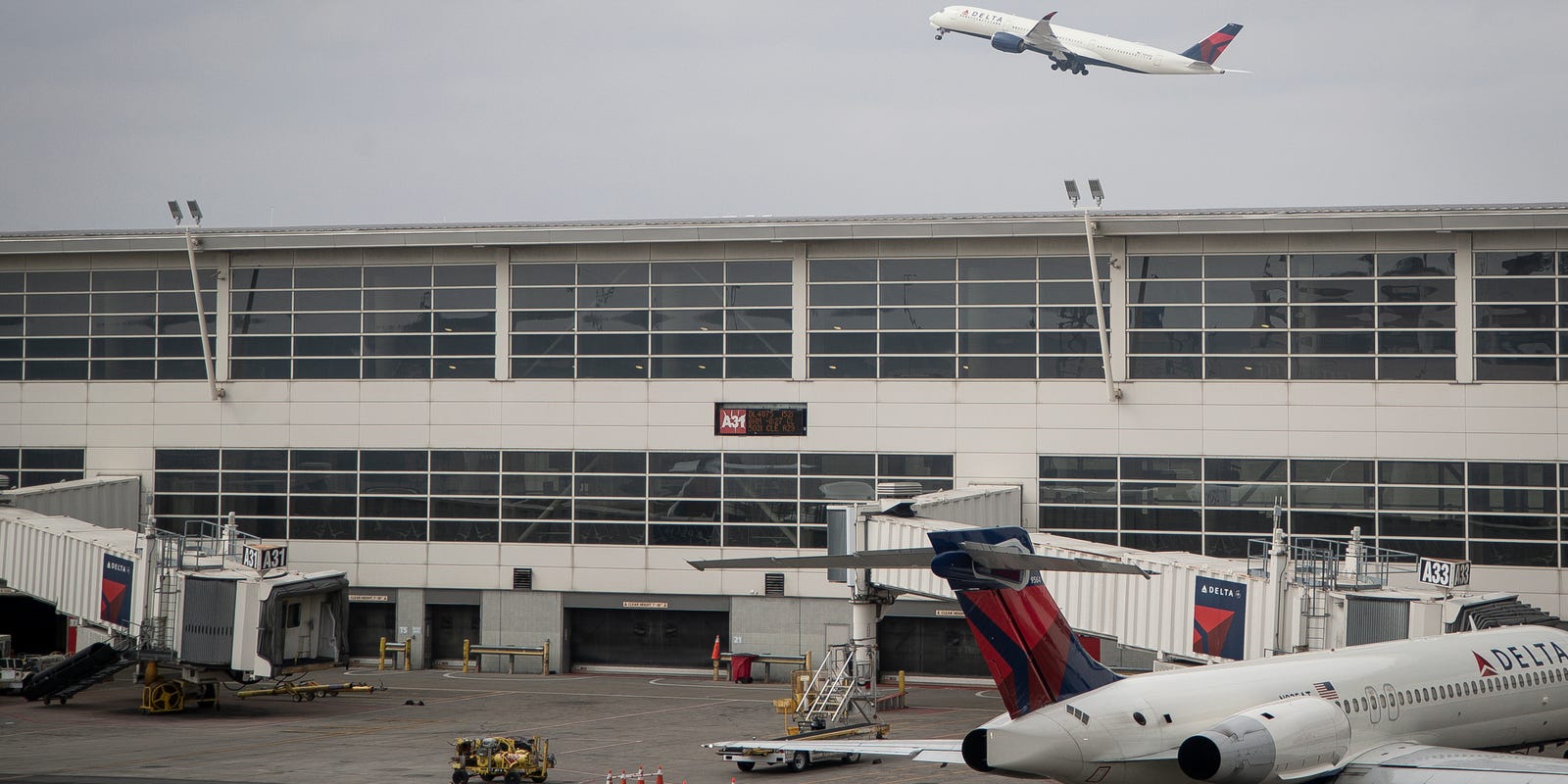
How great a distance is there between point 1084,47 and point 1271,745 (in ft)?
248

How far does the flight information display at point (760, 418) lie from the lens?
5825cm

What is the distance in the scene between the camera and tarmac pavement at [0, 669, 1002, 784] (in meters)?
36.8

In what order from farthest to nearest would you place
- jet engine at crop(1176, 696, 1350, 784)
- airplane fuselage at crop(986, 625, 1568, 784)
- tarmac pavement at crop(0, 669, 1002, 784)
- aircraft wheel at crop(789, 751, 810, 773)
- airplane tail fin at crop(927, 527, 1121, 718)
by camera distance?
aircraft wheel at crop(789, 751, 810, 773)
tarmac pavement at crop(0, 669, 1002, 784)
airplane tail fin at crop(927, 527, 1121, 718)
airplane fuselage at crop(986, 625, 1568, 784)
jet engine at crop(1176, 696, 1350, 784)

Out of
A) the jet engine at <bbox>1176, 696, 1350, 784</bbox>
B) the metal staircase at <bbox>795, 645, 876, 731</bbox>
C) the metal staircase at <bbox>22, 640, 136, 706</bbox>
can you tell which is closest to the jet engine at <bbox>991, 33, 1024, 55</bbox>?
the metal staircase at <bbox>795, 645, 876, 731</bbox>

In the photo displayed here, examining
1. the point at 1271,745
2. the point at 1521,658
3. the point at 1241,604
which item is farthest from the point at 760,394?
the point at 1271,745

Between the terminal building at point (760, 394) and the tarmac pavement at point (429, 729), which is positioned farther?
the terminal building at point (760, 394)

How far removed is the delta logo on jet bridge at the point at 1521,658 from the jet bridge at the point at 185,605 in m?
33.0

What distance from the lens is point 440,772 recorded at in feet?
121

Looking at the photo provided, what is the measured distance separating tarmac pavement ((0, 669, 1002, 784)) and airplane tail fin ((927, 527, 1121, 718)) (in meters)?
11.9

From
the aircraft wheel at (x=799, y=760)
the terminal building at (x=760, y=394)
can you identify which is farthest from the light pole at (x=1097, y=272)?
the aircraft wheel at (x=799, y=760)

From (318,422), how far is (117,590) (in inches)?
564

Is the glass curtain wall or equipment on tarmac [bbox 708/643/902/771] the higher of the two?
the glass curtain wall

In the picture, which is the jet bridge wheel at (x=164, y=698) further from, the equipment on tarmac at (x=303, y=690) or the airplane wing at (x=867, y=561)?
the airplane wing at (x=867, y=561)

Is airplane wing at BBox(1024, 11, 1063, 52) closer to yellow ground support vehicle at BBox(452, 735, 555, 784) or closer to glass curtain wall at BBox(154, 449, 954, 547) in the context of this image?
glass curtain wall at BBox(154, 449, 954, 547)
